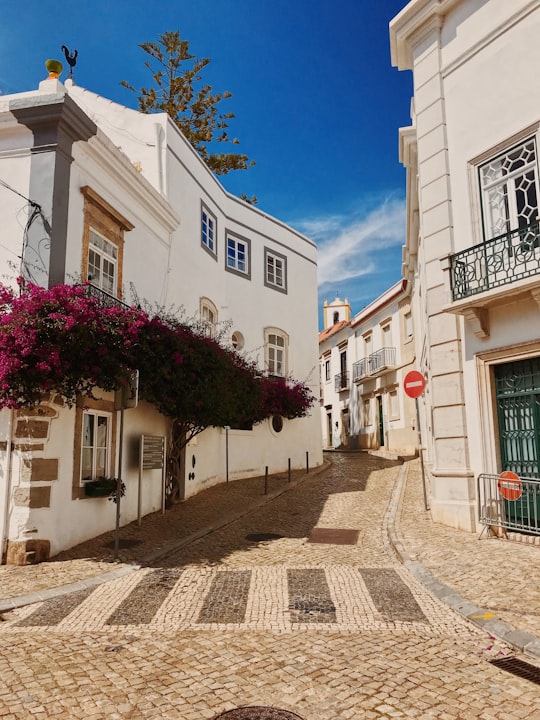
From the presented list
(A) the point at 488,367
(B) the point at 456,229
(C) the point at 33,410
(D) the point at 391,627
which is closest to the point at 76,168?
(C) the point at 33,410

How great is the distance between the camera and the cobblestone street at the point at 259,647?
11.8 ft

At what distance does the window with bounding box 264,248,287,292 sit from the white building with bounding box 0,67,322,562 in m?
0.22


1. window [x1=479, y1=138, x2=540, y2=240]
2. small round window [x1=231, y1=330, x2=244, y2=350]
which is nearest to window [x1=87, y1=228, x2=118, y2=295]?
window [x1=479, y1=138, x2=540, y2=240]

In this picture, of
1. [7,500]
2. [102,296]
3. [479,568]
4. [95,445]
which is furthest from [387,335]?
[7,500]

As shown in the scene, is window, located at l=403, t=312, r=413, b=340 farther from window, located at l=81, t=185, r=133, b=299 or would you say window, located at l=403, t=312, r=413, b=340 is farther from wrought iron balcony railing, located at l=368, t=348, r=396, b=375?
window, located at l=81, t=185, r=133, b=299

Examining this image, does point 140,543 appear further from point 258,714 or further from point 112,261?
point 258,714

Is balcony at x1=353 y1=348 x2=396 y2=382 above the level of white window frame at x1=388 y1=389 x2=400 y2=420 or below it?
above

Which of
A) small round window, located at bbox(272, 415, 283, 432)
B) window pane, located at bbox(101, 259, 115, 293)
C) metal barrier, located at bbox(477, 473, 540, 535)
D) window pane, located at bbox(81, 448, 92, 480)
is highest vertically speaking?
window pane, located at bbox(101, 259, 115, 293)

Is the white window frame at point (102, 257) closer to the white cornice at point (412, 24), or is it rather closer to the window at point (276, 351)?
the white cornice at point (412, 24)

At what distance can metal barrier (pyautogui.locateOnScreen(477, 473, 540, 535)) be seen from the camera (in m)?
7.94

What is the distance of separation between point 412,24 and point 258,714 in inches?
450

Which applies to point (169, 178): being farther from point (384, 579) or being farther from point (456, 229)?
point (384, 579)

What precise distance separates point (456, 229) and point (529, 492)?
4.42 metres

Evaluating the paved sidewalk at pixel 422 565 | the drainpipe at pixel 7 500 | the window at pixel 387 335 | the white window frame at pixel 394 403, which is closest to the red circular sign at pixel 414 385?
the paved sidewalk at pixel 422 565
